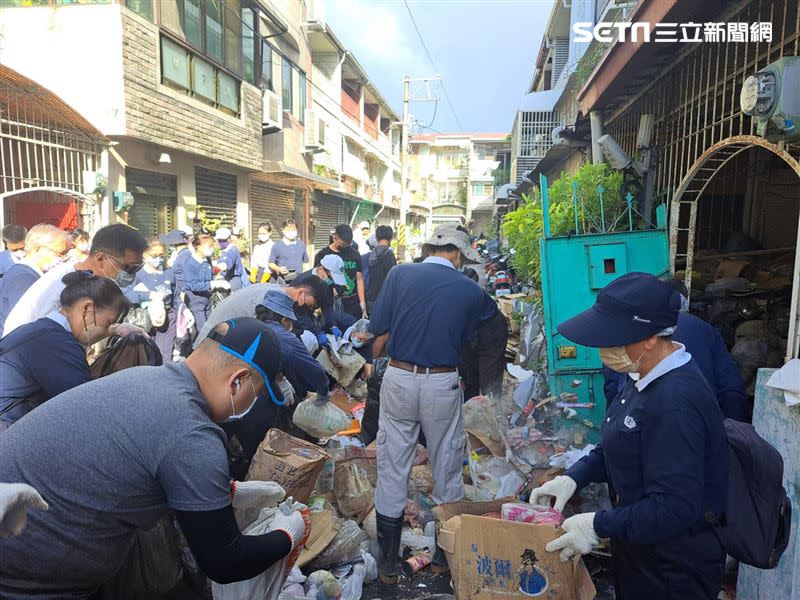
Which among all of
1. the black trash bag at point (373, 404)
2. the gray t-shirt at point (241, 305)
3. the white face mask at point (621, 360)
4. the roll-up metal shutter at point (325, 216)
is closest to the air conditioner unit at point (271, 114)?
the roll-up metal shutter at point (325, 216)

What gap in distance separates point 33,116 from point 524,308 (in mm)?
6588

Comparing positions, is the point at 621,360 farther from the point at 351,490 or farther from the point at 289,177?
the point at 289,177

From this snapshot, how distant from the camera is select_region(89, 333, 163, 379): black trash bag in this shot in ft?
9.96

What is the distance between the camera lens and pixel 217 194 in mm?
11836

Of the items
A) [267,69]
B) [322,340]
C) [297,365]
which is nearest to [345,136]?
[267,69]

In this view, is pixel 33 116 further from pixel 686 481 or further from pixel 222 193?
pixel 686 481

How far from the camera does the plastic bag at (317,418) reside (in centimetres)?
381

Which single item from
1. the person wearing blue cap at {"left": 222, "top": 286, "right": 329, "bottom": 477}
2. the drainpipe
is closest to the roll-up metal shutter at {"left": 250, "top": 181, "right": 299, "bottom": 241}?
the drainpipe

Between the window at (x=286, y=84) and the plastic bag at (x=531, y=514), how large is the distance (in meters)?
15.0

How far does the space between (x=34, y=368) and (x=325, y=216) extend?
19.9 meters

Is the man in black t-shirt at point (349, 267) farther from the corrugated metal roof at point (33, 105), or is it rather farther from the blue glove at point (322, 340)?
the corrugated metal roof at point (33, 105)

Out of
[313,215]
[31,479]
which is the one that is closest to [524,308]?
[31,479]

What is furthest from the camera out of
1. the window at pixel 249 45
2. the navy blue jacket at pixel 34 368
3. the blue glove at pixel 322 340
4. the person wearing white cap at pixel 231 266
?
the window at pixel 249 45

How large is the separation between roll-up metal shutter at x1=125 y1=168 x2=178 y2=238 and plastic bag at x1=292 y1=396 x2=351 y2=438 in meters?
6.50
